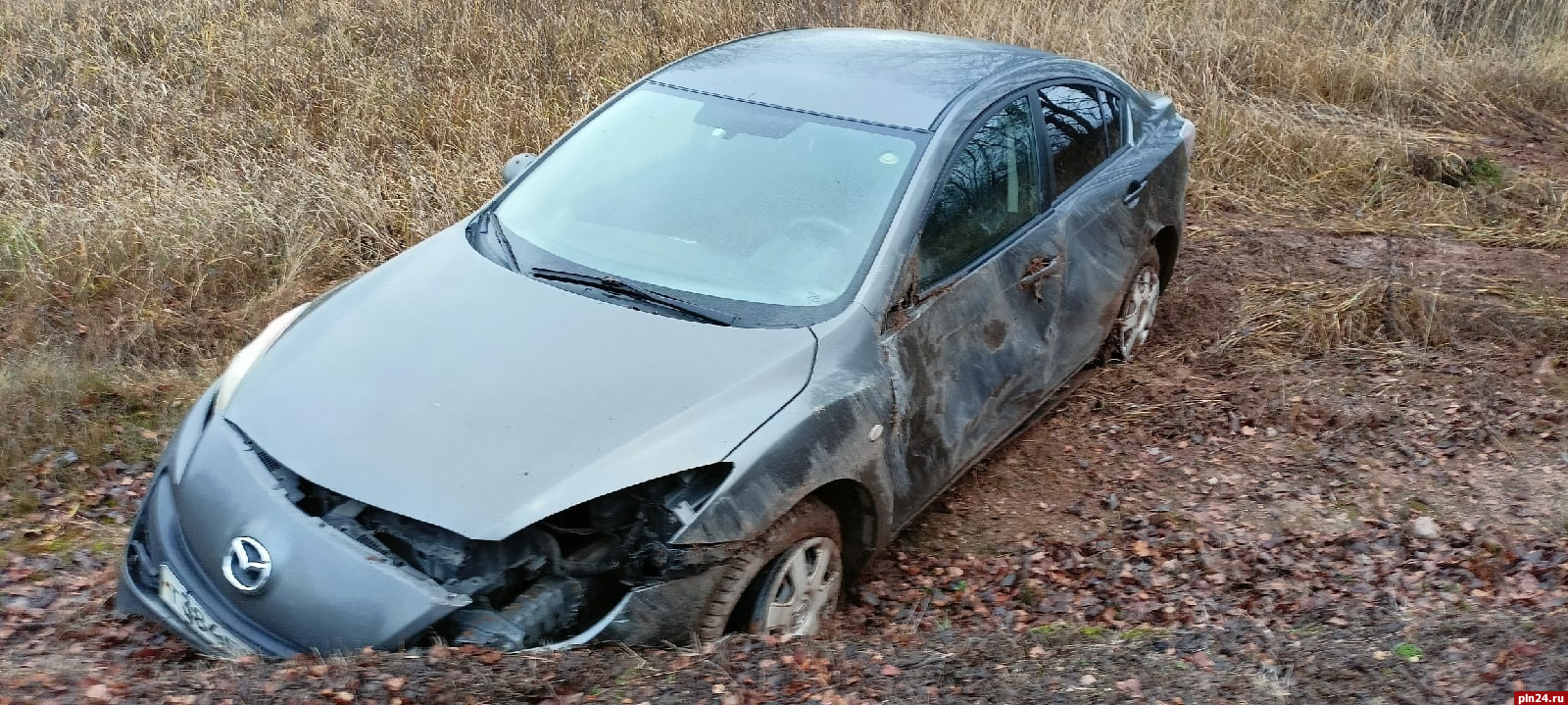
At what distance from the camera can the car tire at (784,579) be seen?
3225 mm

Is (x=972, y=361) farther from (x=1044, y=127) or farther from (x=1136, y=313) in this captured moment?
(x=1136, y=313)

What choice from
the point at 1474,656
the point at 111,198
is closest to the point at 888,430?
the point at 1474,656

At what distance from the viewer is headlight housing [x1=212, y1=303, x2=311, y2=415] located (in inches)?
140

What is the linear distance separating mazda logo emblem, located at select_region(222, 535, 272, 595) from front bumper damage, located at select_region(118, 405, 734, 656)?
0.02 metres

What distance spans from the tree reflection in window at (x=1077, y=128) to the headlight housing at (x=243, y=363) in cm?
277

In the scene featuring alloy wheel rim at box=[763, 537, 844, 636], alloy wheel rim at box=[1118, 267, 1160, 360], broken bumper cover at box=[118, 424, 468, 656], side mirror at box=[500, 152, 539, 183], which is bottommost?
alloy wheel rim at box=[1118, 267, 1160, 360]

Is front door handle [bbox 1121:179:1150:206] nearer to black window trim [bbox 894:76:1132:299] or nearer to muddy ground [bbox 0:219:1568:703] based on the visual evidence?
black window trim [bbox 894:76:1132:299]

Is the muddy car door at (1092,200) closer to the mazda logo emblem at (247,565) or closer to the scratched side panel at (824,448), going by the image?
the scratched side panel at (824,448)

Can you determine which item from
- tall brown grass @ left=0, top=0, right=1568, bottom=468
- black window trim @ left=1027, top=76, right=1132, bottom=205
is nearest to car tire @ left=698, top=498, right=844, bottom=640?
black window trim @ left=1027, top=76, right=1132, bottom=205

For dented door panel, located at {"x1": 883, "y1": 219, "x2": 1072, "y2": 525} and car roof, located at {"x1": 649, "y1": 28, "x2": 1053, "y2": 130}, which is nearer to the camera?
dented door panel, located at {"x1": 883, "y1": 219, "x2": 1072, "y2": 525}

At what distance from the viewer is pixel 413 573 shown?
9.85ft

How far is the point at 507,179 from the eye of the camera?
4.74m

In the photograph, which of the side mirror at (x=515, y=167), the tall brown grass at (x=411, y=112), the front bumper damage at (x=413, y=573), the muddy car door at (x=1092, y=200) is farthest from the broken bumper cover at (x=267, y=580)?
the muddy car door at (x=1092, y=200)

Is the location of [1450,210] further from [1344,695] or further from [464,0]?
[464,0]
